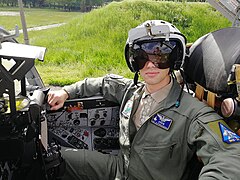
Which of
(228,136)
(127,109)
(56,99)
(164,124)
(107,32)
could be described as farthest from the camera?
(107,32)

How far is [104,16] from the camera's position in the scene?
10773 mm

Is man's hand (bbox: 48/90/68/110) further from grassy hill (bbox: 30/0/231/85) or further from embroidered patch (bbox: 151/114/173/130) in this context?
grassy hill (bbox: 30/0/231/85)

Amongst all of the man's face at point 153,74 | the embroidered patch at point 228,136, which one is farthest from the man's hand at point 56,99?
the embroidered patch at point 228,136

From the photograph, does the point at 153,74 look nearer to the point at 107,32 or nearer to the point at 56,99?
the point at 56,99

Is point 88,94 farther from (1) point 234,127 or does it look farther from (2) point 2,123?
(1) point 234,127

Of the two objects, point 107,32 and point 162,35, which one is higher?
point 162,35

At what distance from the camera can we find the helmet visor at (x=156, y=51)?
161 cm

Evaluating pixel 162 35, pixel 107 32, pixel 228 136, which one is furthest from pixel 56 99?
pixel 107 32

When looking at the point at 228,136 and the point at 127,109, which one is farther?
the point at 127,109

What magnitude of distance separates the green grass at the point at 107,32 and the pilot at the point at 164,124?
4549mm

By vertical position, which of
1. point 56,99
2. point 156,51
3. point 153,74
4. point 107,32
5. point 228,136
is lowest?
point 107,32

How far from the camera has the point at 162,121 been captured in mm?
1580

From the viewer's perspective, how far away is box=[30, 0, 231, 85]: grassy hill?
7.11 meters

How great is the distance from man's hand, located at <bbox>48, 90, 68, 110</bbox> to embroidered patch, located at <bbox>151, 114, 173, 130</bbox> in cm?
70
